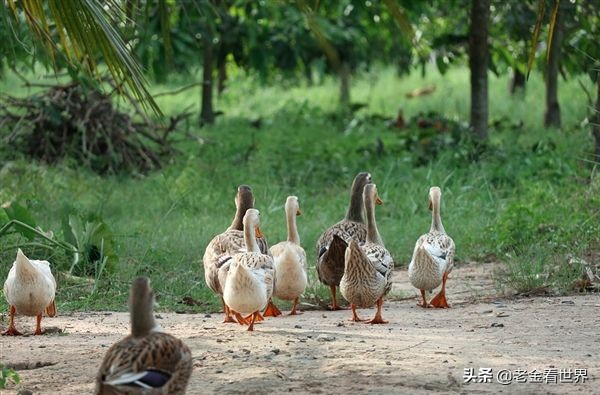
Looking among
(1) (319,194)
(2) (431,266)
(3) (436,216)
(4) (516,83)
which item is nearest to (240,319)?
(2) (431,266)

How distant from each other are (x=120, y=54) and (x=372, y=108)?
1614 cm

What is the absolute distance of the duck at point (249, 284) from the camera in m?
7.92

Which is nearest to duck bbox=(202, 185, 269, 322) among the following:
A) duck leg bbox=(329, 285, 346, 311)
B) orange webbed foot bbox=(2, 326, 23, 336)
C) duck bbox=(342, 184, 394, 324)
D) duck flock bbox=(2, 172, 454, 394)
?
duck flock bbox=(2, 172, 454, 394)

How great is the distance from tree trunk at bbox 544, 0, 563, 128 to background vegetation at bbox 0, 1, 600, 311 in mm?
167

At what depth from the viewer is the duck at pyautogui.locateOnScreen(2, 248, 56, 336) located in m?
7.90

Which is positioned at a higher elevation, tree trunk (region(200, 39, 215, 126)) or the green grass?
tree trunk (region(200, 39, 215, 126))

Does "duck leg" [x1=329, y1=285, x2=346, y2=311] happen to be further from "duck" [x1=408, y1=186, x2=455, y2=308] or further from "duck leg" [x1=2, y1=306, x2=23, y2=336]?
"duck leg" [x1=2, y1=306, x2=23, y2=336]

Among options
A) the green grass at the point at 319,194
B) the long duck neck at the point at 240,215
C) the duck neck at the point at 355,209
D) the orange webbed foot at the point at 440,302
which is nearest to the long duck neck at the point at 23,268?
the green grass at the point at 319,194

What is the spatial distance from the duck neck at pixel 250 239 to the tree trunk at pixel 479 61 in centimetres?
709

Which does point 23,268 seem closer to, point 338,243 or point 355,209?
point 338,243

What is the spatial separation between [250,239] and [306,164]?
5.91 meters

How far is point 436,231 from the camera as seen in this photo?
9758 millimetres

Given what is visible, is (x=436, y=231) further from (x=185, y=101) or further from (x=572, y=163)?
(x=185, y=101)

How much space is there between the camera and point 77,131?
14.7 meters
